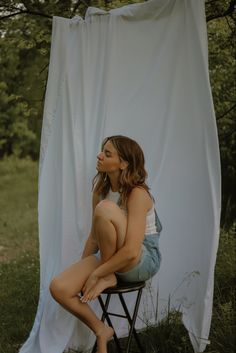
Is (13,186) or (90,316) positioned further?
(13,186)

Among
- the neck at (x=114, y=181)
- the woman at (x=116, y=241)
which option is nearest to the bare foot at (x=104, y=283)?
the woman at (x=116, y=241)

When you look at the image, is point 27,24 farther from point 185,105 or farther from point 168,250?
point 168,250

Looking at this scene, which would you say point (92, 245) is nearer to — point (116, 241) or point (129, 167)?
point (116, 241)

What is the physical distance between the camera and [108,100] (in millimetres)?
3461

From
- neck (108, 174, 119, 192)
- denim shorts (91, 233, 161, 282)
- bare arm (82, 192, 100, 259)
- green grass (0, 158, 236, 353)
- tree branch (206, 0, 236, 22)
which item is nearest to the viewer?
denim shorts (91, 233, 161, 282)

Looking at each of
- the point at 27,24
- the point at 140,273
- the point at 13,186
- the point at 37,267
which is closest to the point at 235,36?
the point at 27,24

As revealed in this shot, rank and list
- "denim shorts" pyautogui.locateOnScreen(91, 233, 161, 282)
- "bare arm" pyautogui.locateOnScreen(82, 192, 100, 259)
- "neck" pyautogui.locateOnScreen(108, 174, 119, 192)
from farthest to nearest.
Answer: "bare arm" pyautogui.locateOnScreen(82, 192, 100, 259) < "neck" pyautogui.locateOnScreen(108, 174, 119, 192) < "denim shorts" pyautogui.locateOnScreen(91, 233, 161, 282)

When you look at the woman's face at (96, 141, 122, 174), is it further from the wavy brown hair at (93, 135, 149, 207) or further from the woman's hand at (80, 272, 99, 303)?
the woman's hand at (80, 272, 99, 303)

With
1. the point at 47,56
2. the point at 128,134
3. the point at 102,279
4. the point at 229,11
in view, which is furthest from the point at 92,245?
the point at 47,56

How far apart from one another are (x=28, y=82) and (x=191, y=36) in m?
3.19

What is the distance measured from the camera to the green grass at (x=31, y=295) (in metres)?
3.39

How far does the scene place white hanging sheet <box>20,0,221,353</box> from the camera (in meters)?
3.24

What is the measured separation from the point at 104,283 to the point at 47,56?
2434 mm

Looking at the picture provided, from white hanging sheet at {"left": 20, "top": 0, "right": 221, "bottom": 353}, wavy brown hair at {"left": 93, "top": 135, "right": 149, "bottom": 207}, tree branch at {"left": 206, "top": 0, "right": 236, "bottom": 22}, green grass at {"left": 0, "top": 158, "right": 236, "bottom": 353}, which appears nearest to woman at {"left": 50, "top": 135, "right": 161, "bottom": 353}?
wavy brown hair at {"left": 93, "top": 135, "right": 149, "bottom": 207}
